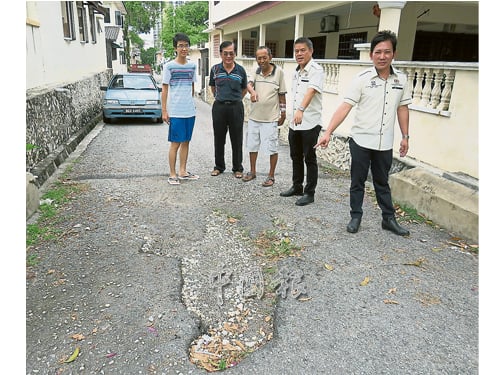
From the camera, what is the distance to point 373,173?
375 centimetres

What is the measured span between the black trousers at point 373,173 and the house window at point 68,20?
8.30m

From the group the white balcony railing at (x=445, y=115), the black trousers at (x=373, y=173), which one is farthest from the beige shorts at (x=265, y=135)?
the white balcony railing at (x=445, y=115)

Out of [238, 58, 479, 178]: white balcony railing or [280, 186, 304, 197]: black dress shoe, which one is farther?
[280, 186, 304, 197]: black dress shoe

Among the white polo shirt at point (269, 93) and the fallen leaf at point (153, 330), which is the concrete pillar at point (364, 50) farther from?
the fallen leaf at point (153, 330)

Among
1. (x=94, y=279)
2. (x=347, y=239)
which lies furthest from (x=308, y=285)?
(x=94, y=279)

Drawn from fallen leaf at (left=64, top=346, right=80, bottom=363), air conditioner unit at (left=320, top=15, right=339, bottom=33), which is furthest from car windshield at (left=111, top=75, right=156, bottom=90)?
fallen leaf at (left=64, top=346, right=80, bottom=363)

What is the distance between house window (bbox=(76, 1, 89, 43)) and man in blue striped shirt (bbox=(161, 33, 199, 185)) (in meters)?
8.03

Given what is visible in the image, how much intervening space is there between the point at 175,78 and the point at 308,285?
3.25 meters

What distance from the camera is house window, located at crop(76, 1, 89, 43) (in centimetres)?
1114

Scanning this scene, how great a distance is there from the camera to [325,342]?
228cm

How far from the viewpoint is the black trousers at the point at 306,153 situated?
4.32 metres

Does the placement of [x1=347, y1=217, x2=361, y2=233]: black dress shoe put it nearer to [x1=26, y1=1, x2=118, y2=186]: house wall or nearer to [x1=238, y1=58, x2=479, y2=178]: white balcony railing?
[x1=238, y1=58, x2=479, y2=178]: white balcony railing

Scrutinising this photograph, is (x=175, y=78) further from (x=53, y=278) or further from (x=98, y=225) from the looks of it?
(x=53, y=278)

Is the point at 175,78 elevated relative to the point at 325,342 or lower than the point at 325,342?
elevated
